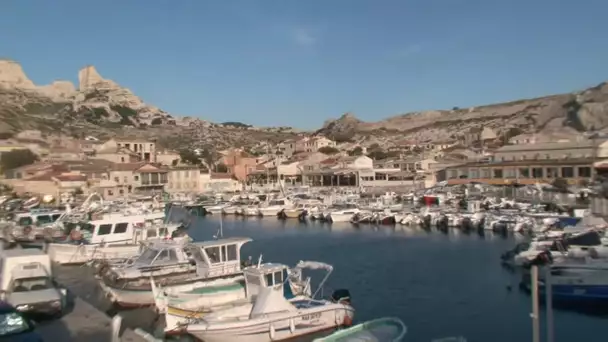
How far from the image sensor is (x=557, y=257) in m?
16.7

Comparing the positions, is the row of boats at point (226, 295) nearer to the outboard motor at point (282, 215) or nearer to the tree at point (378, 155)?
the outboard motor at point (282, 215)

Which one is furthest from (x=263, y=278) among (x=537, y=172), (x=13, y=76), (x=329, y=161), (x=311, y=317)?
(x=13, y=76)

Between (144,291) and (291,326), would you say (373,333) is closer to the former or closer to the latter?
(291,326)

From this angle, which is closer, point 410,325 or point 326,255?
point 410,325

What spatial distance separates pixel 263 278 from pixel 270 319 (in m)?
1.47

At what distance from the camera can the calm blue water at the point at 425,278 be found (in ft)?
43.8

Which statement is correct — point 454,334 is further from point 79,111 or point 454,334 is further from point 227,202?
point 79,111

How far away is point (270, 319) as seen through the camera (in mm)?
11336

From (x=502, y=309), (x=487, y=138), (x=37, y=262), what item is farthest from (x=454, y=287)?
(x=487, y=138)

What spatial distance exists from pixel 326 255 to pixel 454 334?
1127 centimetres

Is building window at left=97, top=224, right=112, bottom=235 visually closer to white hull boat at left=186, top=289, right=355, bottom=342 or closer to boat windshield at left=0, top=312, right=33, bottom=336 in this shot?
white hull boat at left=186, top=289, right=355, bottom=342

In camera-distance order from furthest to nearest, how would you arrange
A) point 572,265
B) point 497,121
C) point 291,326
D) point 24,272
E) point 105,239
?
point 497,121 → point 105,239 → point 572,265 → point 24,272 → point 291,326

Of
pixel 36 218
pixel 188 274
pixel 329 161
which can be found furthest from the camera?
pixel 329 161

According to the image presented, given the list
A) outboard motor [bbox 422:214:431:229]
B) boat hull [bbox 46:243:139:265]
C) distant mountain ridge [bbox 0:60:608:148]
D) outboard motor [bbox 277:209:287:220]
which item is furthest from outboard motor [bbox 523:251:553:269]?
distant mountain ridge [bbox 0:60:608:148]
